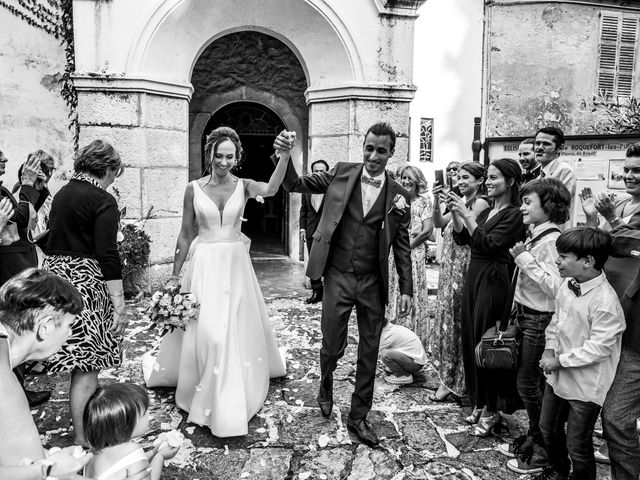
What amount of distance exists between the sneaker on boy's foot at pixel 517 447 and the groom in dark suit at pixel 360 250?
3.02 ft

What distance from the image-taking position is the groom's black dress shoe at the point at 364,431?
3662 mm

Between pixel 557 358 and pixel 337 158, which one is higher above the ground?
pixel 337 158

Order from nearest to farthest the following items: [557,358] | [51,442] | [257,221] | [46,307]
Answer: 1. [46,307]
2. [557,358]
3. [51,442]
4. [257,221]

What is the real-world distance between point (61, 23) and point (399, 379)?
731cm

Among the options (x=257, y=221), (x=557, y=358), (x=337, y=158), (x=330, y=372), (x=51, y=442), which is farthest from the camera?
(x=257, y=221)

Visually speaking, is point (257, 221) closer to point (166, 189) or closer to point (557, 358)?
point (166, 189)

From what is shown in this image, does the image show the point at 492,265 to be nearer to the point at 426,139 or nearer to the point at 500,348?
the point at 500,348

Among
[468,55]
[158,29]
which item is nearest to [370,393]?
[158,29]

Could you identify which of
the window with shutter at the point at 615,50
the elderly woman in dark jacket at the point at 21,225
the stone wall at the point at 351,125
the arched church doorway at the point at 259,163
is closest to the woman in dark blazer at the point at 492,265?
the elderly woman in dark jacket at the point at 21,225

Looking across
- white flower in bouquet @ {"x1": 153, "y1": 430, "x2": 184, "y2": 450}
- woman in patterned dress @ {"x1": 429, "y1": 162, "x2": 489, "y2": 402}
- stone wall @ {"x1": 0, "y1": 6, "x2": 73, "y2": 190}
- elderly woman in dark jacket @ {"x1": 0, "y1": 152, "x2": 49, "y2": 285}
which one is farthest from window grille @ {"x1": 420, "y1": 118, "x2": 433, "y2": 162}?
white flower in bouquet @ {"x1": 153, "y1": 430, "x2": 184, "y2": 450}

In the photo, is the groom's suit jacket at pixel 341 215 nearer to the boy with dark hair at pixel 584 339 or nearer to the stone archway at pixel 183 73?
the boy with dark hair at pixel 584 339

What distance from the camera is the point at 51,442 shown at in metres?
3.63

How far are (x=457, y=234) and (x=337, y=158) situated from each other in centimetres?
456

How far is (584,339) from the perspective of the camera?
2871mm
